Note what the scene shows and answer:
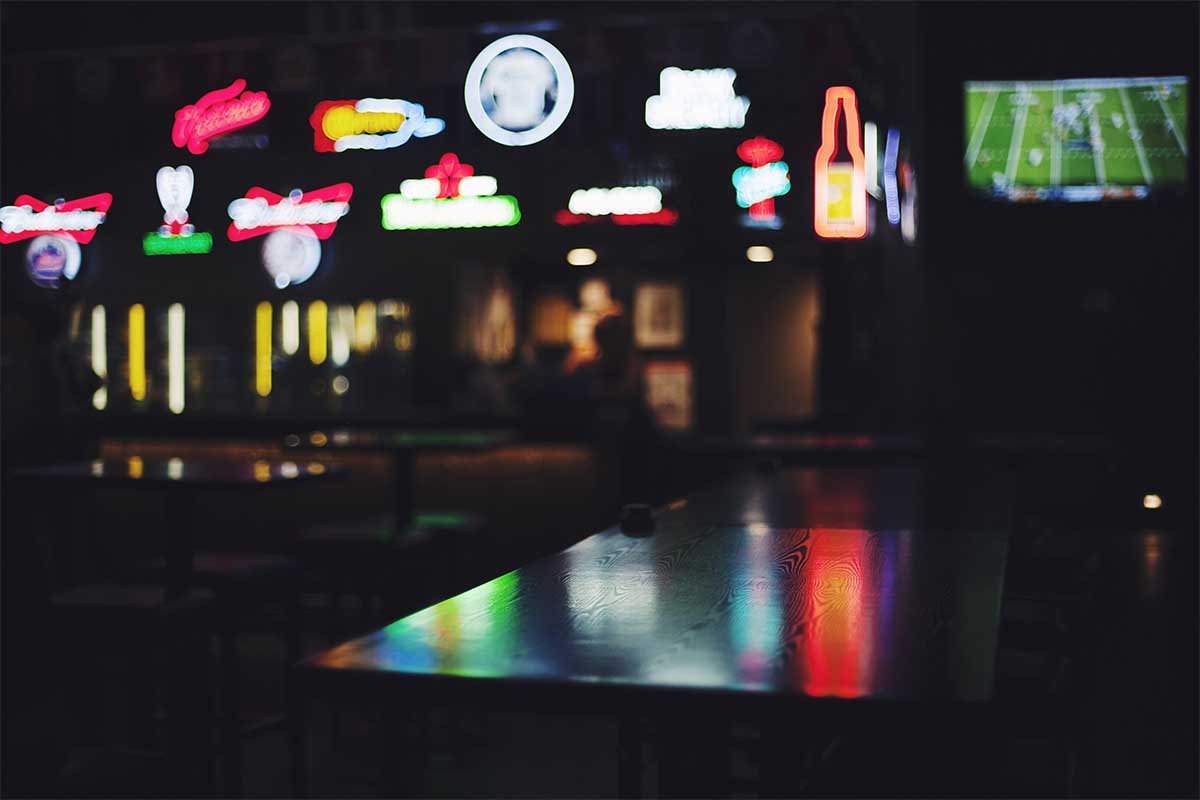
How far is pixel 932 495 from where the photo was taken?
420cm

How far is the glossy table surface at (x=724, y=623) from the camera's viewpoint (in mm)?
1548

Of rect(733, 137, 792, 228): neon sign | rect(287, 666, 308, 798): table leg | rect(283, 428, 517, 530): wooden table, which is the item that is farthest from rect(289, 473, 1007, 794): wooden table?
rect(733, 137, 792, 228): neon sign

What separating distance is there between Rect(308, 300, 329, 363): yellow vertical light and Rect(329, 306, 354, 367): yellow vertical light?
70mm

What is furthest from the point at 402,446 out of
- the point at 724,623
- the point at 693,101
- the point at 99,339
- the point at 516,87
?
the point at 99,339

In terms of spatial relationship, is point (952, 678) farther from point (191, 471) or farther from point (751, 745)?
point (191, 471)

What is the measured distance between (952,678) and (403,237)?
9158 millimetres

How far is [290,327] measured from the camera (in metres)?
11.1

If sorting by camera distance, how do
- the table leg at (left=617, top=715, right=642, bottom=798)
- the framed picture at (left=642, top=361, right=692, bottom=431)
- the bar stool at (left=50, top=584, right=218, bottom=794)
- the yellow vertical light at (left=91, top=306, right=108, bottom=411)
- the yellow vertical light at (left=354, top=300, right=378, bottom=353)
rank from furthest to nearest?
the framed picture at (left=642, top=361, right=692, bottom=431), the yellow vertical light at (left=91, top=306, right=108, bottom=411), the yellow vertical light at (left=354, top=300, right=378, bottom=353), the bar stool at (left=50, top=584, right=218, bottom=794), the table leg at (left=617, top=715, right=642, bottom=798)

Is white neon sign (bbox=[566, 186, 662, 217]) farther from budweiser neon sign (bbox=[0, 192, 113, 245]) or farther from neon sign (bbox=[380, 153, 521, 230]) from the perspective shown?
budweiser neon sign (bbox=[0, 192, 113, 245])

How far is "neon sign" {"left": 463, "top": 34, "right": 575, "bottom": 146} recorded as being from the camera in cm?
771

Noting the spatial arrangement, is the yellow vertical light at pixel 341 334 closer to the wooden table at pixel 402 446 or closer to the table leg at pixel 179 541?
the wooden table at pixel 402 446

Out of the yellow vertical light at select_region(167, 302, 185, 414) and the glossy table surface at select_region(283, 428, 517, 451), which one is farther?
the yellow vertical light at select_region(167, 302, 185, 414)

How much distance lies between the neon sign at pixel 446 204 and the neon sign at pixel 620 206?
50 cm

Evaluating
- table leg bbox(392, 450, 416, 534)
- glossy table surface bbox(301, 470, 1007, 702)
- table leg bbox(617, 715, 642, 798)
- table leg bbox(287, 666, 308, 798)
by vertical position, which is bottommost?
table leg bbox(287, 666, 308, 798)
